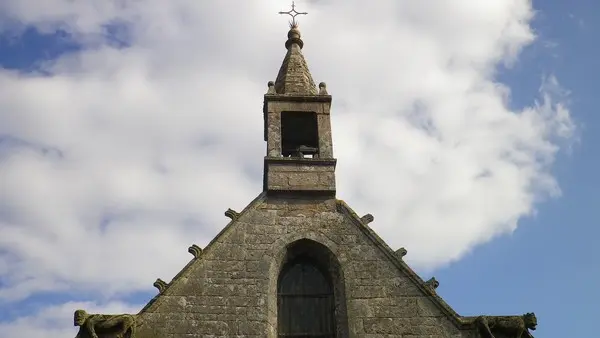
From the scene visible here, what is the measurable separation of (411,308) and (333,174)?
3.08 metres

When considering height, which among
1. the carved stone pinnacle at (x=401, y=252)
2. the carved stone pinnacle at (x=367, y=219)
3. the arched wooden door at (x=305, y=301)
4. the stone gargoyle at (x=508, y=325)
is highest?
the carved stone pinnacle at (x=367, y=219)

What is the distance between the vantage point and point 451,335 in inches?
395

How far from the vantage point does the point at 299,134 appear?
45.8ft

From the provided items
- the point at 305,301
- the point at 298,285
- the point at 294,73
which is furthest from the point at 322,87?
the point at 305,301

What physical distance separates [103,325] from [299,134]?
6.13m

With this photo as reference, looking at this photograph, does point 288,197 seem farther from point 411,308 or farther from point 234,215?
point 411,308

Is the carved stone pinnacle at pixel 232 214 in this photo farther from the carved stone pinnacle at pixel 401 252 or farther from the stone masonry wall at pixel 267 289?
the carved stone pinnacle at pixel 401 252

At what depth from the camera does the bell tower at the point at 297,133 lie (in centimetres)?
1198

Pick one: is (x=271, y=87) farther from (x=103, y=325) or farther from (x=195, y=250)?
(x=103, y=325)

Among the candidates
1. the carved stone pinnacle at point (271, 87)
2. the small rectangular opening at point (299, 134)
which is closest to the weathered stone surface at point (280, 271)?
the small rectangular opening at point (299, 134)

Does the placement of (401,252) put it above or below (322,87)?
below

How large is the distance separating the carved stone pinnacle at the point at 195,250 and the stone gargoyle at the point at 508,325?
15.2 feet

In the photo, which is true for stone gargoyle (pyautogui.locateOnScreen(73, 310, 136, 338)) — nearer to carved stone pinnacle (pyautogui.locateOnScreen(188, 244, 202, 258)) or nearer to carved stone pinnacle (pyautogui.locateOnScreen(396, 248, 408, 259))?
carved stone pinnacle (pyautogui.locateOnScreen(188, 244, 202, 258))

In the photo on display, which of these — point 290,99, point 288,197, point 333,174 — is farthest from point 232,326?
point 290,99
